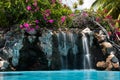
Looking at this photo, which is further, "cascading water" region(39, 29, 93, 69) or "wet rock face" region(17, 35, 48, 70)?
"cascading water" region(39, 29, 93, 69)

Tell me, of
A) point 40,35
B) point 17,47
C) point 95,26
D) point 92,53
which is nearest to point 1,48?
point 17,47

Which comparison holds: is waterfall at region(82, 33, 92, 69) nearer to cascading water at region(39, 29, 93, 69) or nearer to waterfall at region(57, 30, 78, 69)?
cascading water at region(39, 29, 93, 69)

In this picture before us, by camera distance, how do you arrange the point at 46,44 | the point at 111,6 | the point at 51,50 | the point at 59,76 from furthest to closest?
the point at 111,6 < the point at 51,50 < the point at 46,44 < the point at 59,76

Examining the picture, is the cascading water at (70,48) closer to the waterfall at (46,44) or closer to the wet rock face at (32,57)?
the waterfall at (46,44)

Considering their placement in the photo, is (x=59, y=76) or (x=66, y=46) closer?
(x=59, y=76)

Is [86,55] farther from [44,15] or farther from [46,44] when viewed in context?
[44,15]

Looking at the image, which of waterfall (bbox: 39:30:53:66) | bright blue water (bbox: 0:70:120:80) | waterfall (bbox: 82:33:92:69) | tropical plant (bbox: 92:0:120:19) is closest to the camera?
bright blue water (bbox: 0:70:120:80)

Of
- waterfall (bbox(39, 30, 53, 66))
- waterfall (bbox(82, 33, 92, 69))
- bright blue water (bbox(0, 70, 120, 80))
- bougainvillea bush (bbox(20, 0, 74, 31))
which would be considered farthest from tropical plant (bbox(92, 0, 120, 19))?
bright blue water (bbox(0, 70, 120, 80))

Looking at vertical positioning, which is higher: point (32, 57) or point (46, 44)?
point (46, 44)

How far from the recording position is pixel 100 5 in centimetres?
2980

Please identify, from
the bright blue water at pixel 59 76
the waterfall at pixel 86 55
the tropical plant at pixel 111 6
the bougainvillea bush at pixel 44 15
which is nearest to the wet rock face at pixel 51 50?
the waterfall at pixel 86 55

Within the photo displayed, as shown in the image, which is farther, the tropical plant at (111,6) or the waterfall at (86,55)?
the tropical plant at (111,6)

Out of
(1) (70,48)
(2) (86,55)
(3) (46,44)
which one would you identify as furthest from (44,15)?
(2) (86,55)

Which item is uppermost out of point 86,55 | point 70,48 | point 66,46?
point 66,46
